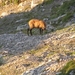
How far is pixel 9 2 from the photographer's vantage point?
60.7 meters

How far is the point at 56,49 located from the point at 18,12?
2773 cm

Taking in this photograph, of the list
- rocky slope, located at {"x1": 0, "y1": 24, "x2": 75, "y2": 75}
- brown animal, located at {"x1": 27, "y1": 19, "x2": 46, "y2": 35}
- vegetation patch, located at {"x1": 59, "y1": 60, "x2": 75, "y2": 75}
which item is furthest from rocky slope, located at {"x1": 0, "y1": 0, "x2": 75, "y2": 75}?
brown animal, located at {"x1": 27, "y1": 19, "x2": 46, "y2": 35}

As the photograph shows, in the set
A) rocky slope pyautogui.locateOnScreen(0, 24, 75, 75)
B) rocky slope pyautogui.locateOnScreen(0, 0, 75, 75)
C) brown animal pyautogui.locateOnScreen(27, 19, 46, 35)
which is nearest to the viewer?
rocky slope pyautogui.locateOnScreen(0, 24, 75, 75)

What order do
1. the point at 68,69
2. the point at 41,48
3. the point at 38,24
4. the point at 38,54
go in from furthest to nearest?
the point at 38,24
the point at 41,48
the point at 38,54
the point at 68,69

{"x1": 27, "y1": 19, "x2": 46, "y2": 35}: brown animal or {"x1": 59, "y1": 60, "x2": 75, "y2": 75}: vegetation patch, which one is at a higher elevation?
{"x1": 27, "y1": 19, "x2": 46, "y2": 35}: brown animal

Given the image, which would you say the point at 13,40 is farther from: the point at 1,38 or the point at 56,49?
the point at 56,49

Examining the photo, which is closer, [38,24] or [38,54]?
[38,54]

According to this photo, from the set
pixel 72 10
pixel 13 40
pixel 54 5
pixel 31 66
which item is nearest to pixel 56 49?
pixel 31 66

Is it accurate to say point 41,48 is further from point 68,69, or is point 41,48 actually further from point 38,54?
point 68,69

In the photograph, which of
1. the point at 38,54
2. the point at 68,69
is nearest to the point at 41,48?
the point at 38,54

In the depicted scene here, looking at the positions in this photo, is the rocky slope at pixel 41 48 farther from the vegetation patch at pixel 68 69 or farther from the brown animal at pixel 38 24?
the brown animal at pixel 38 24

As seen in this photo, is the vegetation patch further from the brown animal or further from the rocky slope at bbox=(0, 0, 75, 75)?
the brown animal

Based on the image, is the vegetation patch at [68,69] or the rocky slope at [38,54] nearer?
the vegetation patch at [68,69]

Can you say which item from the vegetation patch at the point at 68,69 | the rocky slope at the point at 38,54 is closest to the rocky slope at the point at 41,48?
the rocky slope at the point at 38,54
